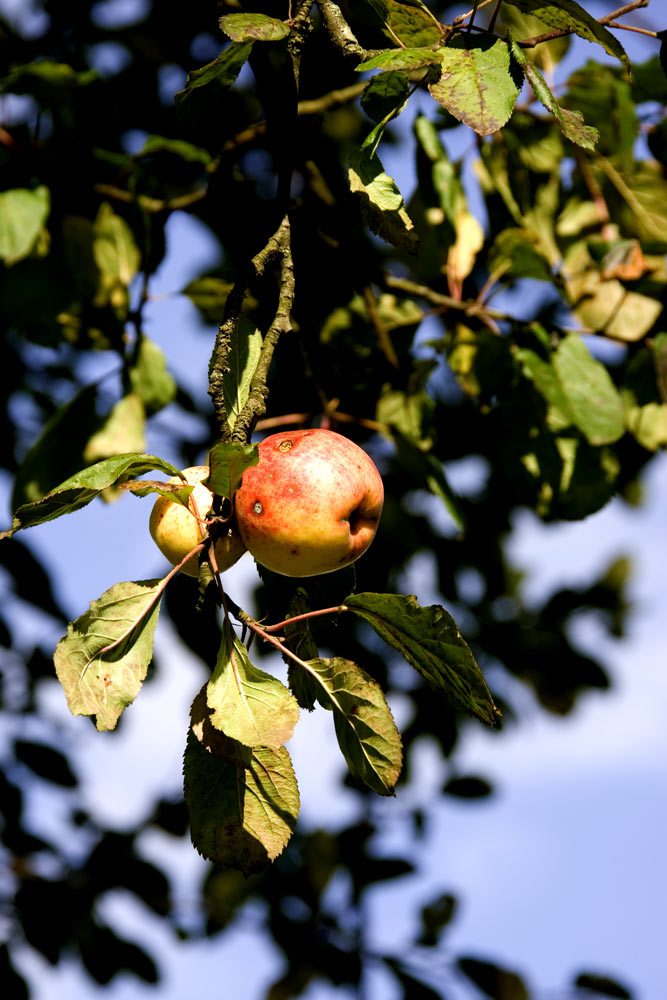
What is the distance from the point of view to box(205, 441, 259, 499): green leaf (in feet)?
2.97

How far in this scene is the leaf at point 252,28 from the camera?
41.6 inches

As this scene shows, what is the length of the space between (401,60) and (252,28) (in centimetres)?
21

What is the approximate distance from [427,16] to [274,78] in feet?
1.27

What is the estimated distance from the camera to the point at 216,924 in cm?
282

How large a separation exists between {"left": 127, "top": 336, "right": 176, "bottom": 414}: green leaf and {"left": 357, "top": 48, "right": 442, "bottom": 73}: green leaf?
962mm

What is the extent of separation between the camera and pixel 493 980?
2.45 m

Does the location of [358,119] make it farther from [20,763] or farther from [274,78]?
[20,763]

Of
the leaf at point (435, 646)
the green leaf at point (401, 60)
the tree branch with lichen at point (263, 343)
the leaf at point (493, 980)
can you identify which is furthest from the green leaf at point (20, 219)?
the leaf at point (493, 980)

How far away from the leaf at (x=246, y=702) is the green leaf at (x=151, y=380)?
922 mm

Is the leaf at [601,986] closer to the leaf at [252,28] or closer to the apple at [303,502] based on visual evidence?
the apple at [303,502]

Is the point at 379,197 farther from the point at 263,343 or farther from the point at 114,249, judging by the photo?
the point at 114,249

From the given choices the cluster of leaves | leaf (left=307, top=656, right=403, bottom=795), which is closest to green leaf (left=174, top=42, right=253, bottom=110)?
the cluster of leaves

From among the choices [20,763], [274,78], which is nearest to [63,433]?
[274,78]

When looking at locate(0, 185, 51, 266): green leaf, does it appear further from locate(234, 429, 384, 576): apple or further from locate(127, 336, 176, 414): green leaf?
locate(234, 429, 384, 576): apple
